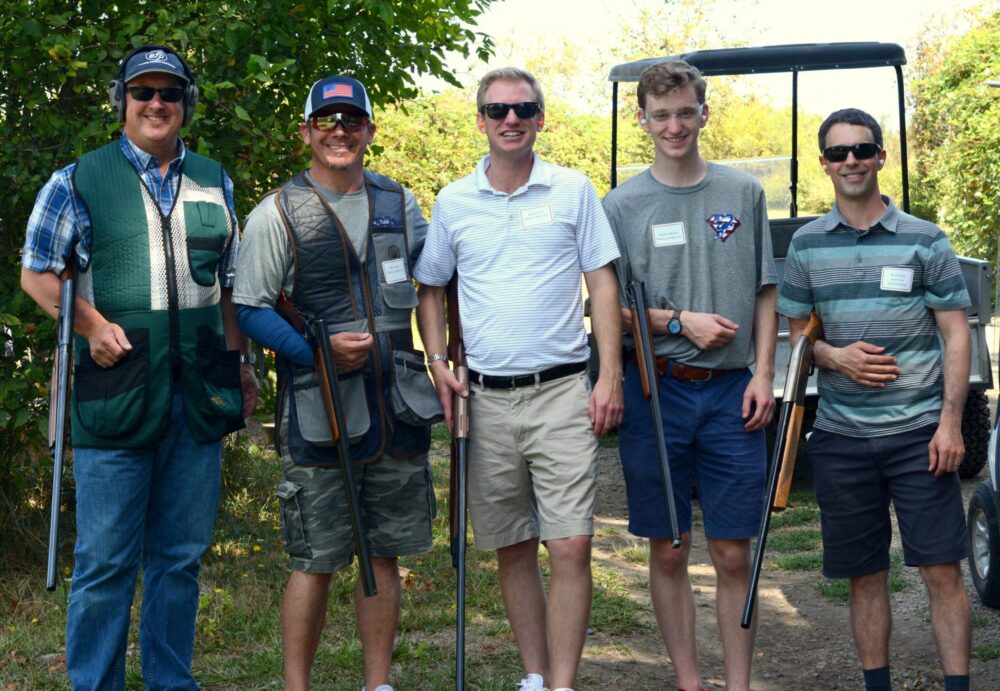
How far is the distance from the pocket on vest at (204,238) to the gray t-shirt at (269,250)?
9 centimetres

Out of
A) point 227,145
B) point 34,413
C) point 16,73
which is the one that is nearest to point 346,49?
point 227,145

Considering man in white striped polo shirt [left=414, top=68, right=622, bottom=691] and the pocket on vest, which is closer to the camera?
the pocket on vest

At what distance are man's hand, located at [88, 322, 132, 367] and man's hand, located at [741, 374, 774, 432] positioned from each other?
199cm

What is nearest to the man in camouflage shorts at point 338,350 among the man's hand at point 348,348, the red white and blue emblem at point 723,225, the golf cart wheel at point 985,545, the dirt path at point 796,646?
the man's hand at point 348,348

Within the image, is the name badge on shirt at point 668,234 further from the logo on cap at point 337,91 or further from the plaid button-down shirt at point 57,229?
the plaid button-down shirt at point 57,229

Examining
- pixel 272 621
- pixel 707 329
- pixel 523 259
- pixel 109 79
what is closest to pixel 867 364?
pixel 707 329

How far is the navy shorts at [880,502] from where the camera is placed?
4148 millimetres

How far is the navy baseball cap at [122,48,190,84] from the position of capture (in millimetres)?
4105

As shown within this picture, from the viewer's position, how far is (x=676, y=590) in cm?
456

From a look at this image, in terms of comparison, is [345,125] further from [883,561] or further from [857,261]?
[883,561]

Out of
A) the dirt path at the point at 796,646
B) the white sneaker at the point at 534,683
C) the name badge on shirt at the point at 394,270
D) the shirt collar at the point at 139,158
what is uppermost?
the shirt collar at the point at 139,158

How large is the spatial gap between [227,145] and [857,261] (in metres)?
3.25

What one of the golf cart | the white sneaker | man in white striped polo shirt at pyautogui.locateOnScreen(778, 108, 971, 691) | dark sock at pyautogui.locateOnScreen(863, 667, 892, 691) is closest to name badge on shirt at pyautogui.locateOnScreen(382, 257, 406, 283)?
man in white striped polo shirt at pyautogui.locateOnScreen(778, 108, 971, 691)

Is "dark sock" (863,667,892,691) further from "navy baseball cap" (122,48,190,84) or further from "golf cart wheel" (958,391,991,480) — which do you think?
"golf cart wheel" (958,391,991,480)
